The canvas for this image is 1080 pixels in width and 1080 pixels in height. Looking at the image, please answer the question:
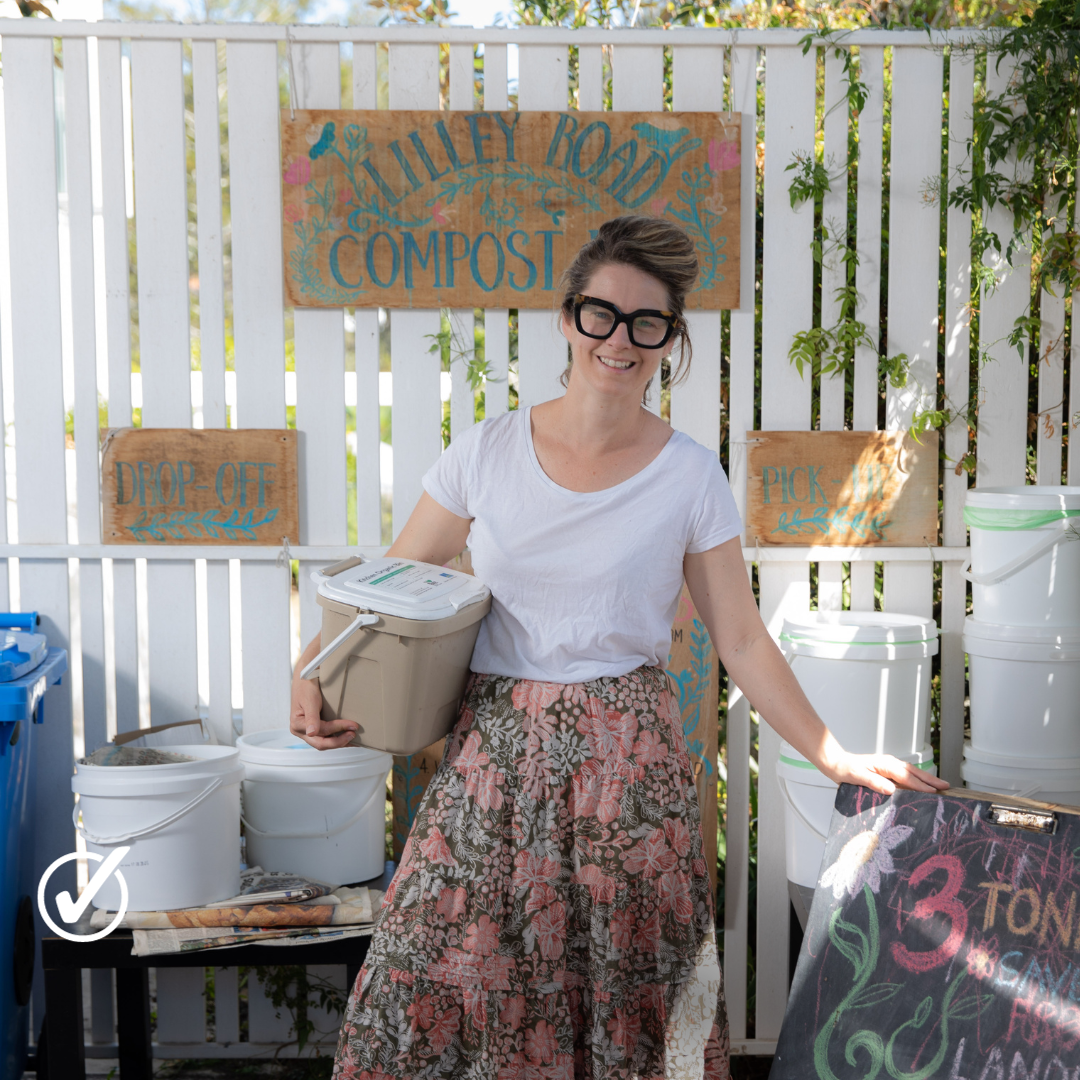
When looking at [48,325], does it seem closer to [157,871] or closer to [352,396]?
[352,396]

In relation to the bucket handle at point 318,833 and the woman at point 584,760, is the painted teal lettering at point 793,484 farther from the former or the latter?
the bucket handle at point 318,833

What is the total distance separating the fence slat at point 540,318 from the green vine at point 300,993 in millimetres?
1831

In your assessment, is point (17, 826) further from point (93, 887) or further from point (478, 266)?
point (478, 266)

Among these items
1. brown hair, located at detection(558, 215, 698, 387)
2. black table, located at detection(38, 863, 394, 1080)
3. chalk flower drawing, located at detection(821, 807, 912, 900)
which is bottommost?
black table, located at detection(38, 863, 394, 1080)

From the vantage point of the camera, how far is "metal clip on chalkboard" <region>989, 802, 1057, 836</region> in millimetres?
1632

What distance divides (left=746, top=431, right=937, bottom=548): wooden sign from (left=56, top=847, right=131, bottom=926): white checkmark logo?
1.88 meters

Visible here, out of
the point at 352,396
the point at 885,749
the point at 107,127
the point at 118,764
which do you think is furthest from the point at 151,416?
the point at 885,749

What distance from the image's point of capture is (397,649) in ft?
5.87

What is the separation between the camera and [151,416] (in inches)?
117

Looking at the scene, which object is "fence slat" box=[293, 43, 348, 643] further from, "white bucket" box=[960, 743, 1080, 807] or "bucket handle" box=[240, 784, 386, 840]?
"white bucket" box=[960, 743, 1080, 807]

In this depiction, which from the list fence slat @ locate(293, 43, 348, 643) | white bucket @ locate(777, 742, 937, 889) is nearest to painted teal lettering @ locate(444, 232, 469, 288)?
fence slat @ locate(293, 43, 348, 643)

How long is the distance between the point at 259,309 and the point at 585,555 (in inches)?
61.9

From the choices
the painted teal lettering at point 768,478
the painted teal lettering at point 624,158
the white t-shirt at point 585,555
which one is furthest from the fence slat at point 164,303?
the painted teal lettering at point 768,478

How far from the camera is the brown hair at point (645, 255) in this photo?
1.83 meters
